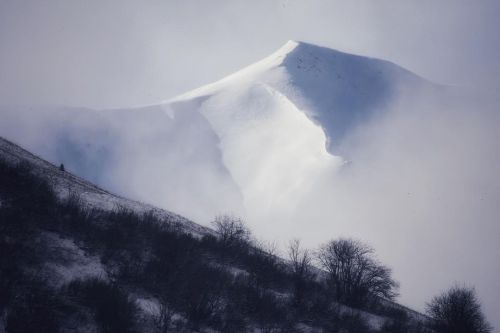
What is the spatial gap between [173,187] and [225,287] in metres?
43.2

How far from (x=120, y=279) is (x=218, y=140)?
52.8 m

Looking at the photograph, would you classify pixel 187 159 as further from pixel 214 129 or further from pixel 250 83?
pixel 250 83

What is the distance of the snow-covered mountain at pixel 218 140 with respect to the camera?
5019 cm

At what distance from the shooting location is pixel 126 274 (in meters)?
8.95

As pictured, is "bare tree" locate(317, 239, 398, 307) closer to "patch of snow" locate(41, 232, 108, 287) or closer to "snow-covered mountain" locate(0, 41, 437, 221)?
"patch of snow" locate(41, 232, 108, 287)

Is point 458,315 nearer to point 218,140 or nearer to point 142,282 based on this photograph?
point 142,282

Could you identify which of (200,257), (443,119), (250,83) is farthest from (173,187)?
(443,119)

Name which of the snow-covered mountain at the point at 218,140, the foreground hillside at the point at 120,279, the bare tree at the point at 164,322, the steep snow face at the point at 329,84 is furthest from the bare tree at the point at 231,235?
the steep snow face at the point at 329,84

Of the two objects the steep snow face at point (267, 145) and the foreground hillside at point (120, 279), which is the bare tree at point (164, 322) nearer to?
the foreground hillside at point (120, 279)

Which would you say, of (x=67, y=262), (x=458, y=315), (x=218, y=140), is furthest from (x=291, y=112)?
(x=67, y=262)

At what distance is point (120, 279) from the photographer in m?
8.73

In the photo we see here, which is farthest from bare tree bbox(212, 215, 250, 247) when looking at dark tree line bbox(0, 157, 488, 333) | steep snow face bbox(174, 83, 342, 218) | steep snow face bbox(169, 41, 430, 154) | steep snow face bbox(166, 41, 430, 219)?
steep snow face bbox(169, 41, 430, 154)

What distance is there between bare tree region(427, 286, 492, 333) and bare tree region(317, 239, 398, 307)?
9.86 feet

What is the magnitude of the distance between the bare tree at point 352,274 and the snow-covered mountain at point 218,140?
3003 centimetres
